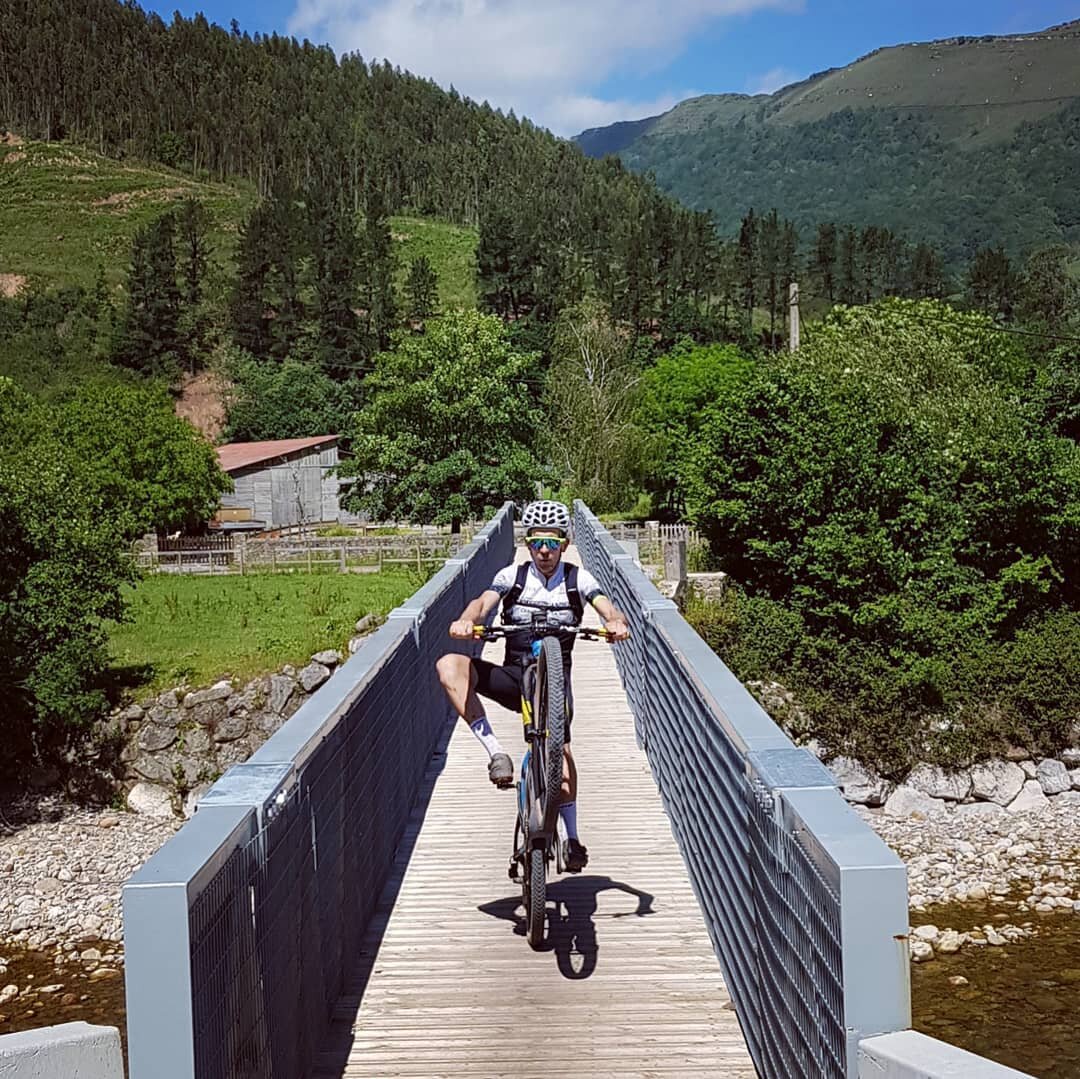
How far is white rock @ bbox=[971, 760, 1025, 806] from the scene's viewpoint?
27344 millimetres

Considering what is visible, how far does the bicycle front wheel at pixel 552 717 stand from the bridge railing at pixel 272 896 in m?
0.87

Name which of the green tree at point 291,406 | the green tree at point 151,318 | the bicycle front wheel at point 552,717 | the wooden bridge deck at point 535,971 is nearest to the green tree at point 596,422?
the green tree at point 291,406

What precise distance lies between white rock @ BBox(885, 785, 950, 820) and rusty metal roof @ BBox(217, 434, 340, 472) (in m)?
42.9

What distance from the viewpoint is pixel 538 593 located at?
6.00m

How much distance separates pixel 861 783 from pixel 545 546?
2343 centimetres

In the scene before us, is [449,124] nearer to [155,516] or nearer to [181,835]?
[155,516]

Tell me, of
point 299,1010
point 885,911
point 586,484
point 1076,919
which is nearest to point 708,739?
point 299,1010

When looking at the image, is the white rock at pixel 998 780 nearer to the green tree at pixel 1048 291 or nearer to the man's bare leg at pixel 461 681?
the man's bare leg at pixel 461 681

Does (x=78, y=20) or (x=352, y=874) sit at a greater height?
(x=78, y=20)

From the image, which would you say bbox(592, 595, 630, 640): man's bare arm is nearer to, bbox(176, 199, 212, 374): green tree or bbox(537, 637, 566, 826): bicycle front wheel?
bbox(537, 637, 566, 826): bicycle front wheel

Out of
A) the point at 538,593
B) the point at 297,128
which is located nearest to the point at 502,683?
the point at 538,593

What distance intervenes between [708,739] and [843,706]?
24466 mm

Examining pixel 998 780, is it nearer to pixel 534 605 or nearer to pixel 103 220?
pixel 534 605

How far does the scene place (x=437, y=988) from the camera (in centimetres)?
527
